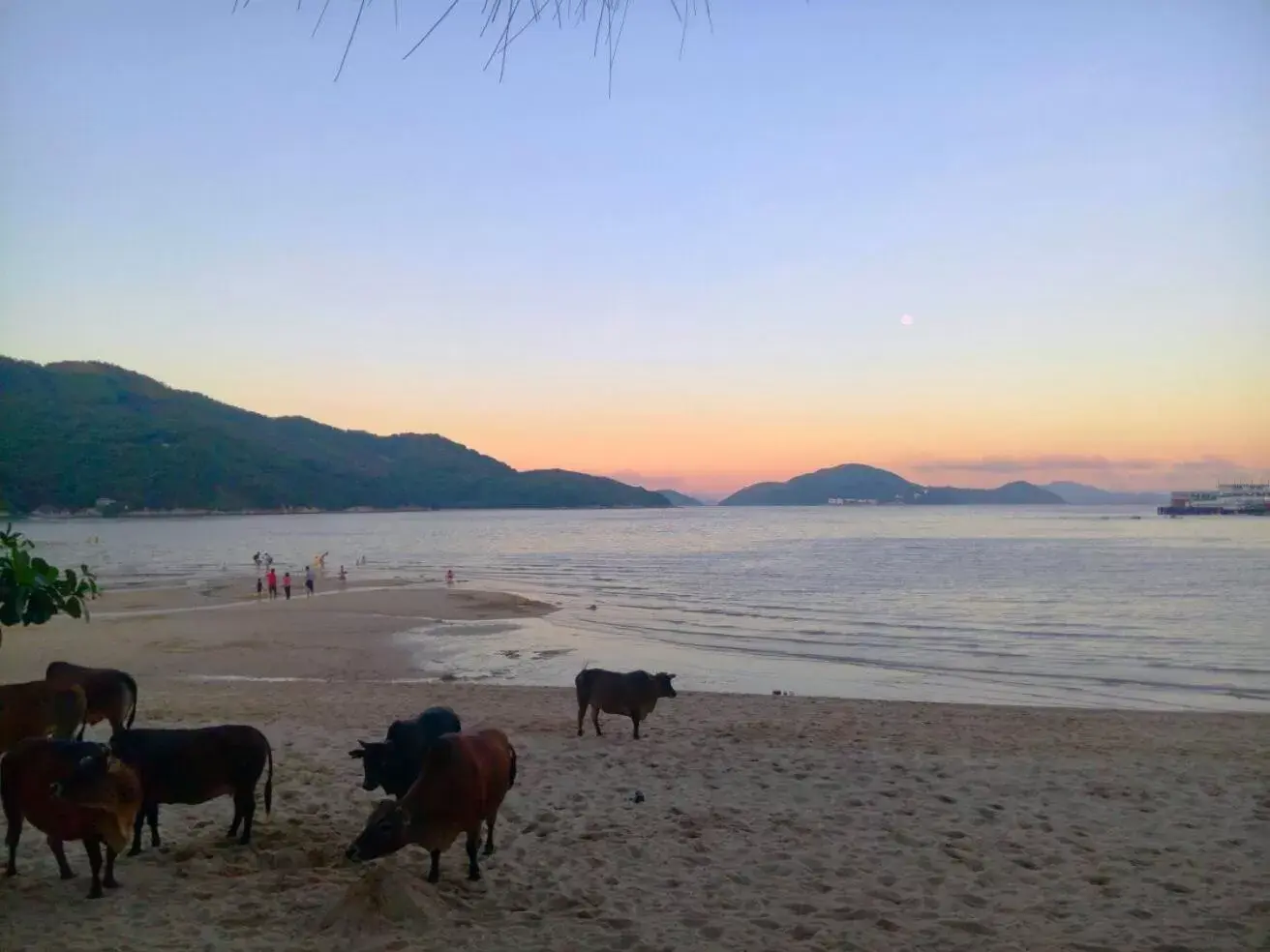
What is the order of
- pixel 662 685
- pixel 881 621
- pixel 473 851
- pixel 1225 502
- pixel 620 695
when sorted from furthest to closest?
pixel 1225 502
pixel 881 621
pixel 662 685
pixel 620 695
pixel 473 851

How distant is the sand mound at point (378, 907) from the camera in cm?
538

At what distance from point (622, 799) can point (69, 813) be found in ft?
15.9

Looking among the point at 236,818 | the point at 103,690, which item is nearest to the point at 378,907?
the point at 236,818

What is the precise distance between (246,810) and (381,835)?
225 centimetres

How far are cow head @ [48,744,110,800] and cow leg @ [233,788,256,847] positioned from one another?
4.35 ft

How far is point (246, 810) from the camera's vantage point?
702 centimetres

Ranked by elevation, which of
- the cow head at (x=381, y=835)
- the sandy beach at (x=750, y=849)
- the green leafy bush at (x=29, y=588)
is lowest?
the sandy beach at (x=750, y=849)

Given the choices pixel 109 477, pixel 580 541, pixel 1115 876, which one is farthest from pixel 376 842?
pixel 109 477

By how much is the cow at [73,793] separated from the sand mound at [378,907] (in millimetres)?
1664

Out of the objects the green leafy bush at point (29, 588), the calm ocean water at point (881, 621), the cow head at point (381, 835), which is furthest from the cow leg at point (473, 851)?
the calm ocean water at point (881, 621)

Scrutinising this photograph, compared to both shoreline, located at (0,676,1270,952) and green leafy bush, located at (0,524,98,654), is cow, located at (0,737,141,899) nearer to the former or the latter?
shoreline, located at (0,676,1270,952)

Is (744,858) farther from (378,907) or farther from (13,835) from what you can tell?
(13,835)

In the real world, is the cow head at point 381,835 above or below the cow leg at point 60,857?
above

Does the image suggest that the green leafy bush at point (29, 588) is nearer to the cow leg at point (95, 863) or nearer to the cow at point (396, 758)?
the cow leg at point (95, 863)
